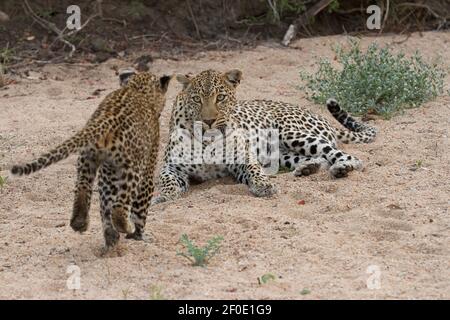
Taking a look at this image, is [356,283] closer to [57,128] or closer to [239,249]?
[239,249]

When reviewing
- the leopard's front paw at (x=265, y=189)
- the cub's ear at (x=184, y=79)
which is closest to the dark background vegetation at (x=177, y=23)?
the cub's ear at (x=184, y=79)

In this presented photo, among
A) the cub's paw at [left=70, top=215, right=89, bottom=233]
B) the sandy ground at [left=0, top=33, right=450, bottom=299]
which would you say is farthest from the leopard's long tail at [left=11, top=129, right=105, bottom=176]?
the sandy ground at [left=0, top=33, right=450, bottom=299]

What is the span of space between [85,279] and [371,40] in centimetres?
853

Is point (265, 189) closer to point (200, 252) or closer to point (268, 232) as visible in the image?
point (268, 232)

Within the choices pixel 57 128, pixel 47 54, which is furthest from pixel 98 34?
pixel 57 128

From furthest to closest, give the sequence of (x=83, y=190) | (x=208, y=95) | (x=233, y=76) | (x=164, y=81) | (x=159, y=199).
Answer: (x=233, y=76) < (x=208, y=95) < (x=159, y=199) < (x=164, y=81) < (x=83, y=190)

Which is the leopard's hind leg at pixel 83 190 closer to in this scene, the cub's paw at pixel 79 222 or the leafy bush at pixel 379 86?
the cub's paw at pixel 79 222

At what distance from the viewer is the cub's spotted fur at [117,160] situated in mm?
6289

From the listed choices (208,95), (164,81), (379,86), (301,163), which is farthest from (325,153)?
A: (164,81)

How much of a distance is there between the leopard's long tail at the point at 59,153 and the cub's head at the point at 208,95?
2.49 meters

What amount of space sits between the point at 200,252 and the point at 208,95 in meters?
2.57

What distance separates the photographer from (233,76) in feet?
29.3

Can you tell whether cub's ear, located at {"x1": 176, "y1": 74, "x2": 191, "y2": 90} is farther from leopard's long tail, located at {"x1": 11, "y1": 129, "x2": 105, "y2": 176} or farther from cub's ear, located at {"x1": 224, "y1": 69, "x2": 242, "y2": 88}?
leopard's long tail, located at {"x1": 11, "y1": 129, "x2": 105, "y2": 176}

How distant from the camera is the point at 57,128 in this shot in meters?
10.5
